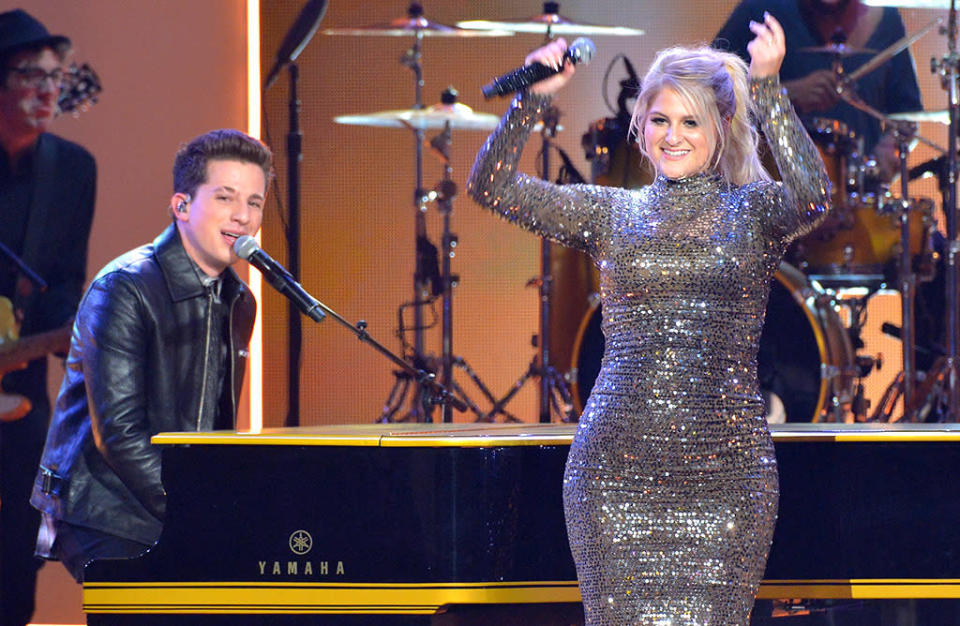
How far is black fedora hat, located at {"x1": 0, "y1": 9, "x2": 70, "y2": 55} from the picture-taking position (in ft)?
17.1

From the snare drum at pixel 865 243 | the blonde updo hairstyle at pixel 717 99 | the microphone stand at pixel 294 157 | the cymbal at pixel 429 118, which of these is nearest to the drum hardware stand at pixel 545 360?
the cymbal at pixel 429 118

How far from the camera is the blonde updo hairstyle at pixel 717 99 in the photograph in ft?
8.33

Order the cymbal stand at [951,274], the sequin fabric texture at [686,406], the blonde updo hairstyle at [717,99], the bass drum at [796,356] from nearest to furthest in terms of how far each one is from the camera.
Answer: the sequin fabric texture at [686,406], the blonde updo hairstyle at [717,99], the cymbal stand at [951,274], the bass drum at [796,356]

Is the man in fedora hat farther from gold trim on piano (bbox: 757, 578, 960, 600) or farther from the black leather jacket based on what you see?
gold trim on piano (bbox: 757, 578, 960, 600)

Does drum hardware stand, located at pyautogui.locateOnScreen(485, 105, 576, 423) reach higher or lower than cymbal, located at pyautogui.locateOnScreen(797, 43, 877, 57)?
lower

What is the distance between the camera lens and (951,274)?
5859 mm

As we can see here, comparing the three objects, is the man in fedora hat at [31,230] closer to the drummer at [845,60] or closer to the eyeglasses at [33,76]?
the eyeglasses at [33,76]

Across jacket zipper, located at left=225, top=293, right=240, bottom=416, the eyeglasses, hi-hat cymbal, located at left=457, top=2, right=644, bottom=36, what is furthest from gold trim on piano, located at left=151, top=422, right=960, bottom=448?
hi-hat cymbal, located at left=457, top=2, right=644, bottom=36

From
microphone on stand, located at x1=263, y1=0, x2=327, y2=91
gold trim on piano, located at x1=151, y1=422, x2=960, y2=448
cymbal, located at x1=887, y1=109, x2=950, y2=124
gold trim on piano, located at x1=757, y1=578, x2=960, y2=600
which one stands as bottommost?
gold trim on piano, located at x1=757, y1=578, x2=960, y2=600

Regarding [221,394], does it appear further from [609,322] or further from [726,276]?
[726,276]

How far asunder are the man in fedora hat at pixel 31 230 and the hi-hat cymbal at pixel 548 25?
2.08 metres

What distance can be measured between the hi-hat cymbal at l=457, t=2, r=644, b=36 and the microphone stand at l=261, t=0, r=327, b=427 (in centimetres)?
77

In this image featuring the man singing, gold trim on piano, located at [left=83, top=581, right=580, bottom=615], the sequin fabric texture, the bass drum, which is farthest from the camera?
the bass drum

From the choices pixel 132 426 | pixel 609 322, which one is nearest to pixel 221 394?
pixel 132 426
